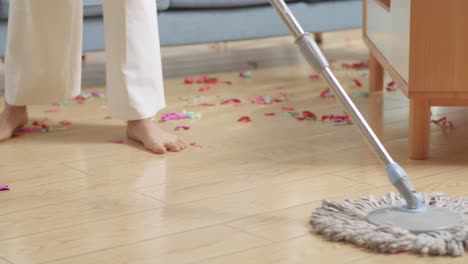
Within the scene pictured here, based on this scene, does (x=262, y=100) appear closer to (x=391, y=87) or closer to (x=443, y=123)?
(x=391, y=87)

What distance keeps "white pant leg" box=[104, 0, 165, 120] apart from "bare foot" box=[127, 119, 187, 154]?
39 mm

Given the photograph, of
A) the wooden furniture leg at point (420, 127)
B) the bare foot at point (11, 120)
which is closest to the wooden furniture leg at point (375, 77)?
the wooden furniture leg at point (420, 127)

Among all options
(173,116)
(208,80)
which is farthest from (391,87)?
(173,116)

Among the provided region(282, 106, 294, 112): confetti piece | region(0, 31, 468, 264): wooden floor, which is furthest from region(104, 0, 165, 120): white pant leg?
region(282, 106, 294, 112): confetti piece

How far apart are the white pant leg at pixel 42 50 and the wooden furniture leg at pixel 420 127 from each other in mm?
870

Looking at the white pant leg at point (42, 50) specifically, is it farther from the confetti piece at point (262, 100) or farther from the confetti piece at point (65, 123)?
the confetti piece at point (262, 100)

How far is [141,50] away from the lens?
1910 millimetres

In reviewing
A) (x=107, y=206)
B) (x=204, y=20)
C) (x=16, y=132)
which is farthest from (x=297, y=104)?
(x=107, y=206)

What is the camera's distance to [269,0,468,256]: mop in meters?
1.22

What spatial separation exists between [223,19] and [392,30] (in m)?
1.02

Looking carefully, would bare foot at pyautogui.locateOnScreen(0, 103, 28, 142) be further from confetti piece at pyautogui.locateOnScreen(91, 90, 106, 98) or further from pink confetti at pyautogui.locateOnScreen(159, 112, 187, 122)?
confetti piece at pyautogui.locateOnScreen(91, 90, 106, 98)

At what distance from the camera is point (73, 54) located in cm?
210

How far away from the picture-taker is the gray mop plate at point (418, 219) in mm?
1251

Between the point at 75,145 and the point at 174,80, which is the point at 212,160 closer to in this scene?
the point at 75,145
